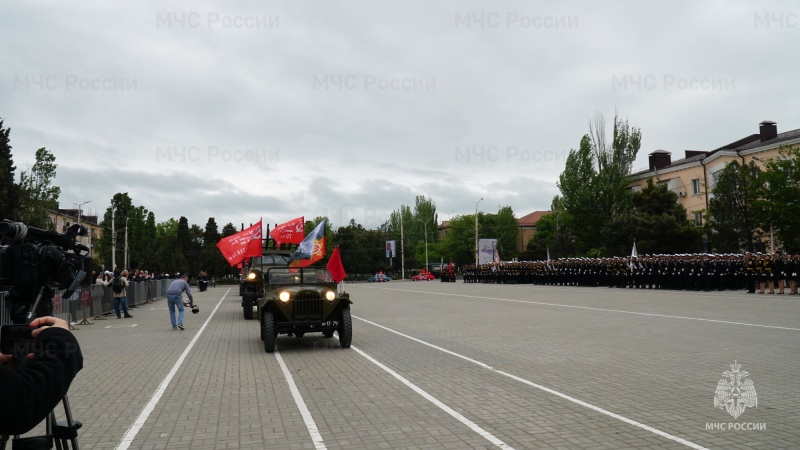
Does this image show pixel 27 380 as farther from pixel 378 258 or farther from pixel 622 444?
pixel 378 258

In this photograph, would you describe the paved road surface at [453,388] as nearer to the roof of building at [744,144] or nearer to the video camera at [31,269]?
the video camera at [31,269]

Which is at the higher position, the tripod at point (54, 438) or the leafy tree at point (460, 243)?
the leafy tree at point (460, 243)

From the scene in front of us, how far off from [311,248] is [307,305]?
12.2ft

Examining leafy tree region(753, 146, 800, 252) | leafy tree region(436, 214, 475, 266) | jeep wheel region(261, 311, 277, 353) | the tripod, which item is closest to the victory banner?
leafy tree region(753, 146, 800, 252)

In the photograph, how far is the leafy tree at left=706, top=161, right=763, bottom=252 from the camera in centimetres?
4119

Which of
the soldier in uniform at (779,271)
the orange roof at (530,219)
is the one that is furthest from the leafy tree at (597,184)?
the orange roof at (530,219)

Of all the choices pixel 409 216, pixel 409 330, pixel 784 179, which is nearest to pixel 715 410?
pixel 409 330

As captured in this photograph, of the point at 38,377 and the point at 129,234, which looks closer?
the point at 38,377

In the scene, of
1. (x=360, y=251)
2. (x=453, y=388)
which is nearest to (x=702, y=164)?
(x=360, y=251)

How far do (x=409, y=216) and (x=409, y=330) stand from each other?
98.8 meters

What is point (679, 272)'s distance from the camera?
1280 inches

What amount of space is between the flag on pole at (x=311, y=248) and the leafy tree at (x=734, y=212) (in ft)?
109

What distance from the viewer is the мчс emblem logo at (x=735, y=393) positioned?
7074mm

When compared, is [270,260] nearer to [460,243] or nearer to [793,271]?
[793,271]
